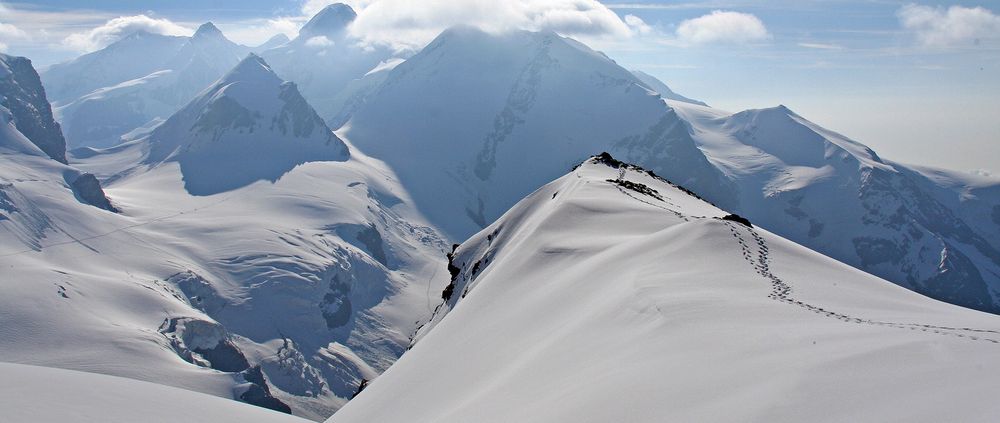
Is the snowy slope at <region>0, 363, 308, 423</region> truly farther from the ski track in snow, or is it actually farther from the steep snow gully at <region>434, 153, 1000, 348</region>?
the steep snow gully at <region>434, 153, 1000, 348</region>

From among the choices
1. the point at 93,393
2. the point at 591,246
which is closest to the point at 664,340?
the point at 93,393

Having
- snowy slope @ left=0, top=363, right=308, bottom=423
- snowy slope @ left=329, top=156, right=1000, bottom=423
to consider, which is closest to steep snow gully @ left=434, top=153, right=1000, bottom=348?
snowy slope @ left=329, top=156, right=1000, bottom=423

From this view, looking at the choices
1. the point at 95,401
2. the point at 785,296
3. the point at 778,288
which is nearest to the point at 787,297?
the point at 785,296

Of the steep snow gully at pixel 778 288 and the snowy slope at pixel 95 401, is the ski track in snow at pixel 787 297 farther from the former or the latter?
the snowy slope at pixel 95 401

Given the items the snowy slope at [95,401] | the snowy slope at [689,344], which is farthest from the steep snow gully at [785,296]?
the snowy slope at [95,401]

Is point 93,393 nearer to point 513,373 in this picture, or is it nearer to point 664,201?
point 513,373
